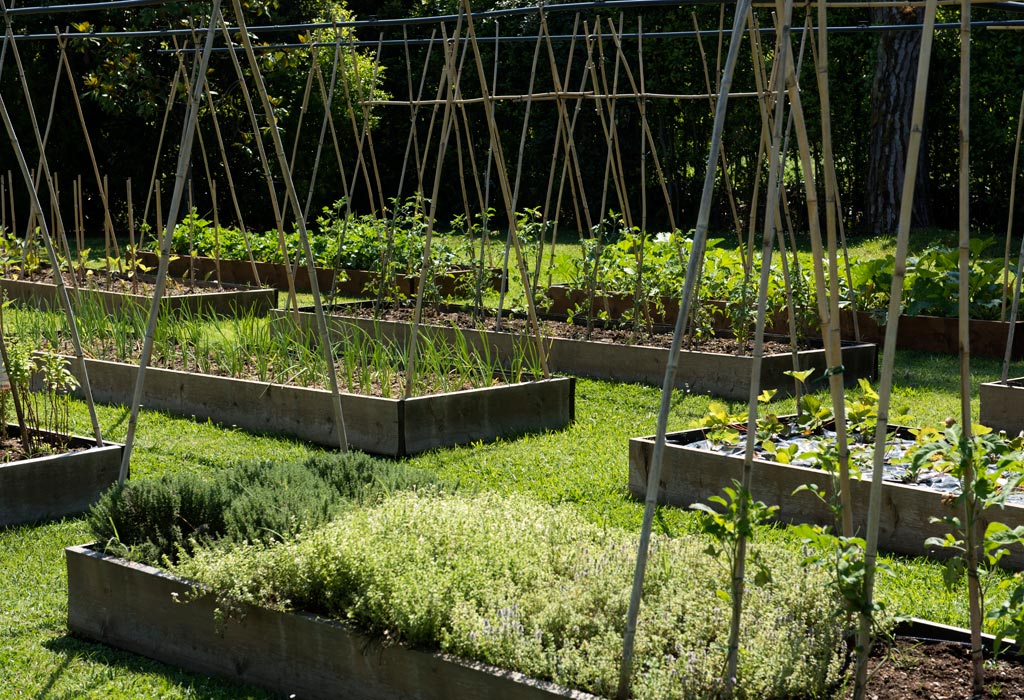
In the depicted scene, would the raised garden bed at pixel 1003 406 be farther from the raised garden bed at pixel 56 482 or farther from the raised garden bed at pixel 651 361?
the raised garden bed at pixel 56 482

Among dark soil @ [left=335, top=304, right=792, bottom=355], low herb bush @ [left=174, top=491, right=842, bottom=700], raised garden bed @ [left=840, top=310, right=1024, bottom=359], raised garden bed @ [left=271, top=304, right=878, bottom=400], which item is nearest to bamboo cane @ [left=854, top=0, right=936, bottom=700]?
low herb bush @ [left=174, top=491, right=842, bottom=700]

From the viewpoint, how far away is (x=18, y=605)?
403cm

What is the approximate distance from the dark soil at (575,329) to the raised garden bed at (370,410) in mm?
984

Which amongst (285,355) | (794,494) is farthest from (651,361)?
(794,494)

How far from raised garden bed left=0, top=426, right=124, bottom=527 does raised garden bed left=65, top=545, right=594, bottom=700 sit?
1107 millimetres

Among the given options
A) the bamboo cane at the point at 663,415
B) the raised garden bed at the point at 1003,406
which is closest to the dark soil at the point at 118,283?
the raised garden bed at the point at 1003,406

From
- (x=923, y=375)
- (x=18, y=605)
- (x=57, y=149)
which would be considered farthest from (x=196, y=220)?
(x=18, y=605)

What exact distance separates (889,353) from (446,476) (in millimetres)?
3010

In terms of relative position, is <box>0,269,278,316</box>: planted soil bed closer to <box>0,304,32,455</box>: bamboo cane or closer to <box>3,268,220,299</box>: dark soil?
<box>3,268,220,299</box>: dark soil

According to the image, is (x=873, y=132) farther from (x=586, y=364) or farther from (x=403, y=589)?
(x=403, y=589)

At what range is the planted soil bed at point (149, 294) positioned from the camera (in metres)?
9.58

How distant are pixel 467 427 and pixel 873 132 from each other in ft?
30.5

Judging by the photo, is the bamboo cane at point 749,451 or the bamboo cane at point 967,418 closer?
the bamboo cane at point 749,451

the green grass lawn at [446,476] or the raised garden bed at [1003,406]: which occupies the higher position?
the raised garden bed at [1003,406]
